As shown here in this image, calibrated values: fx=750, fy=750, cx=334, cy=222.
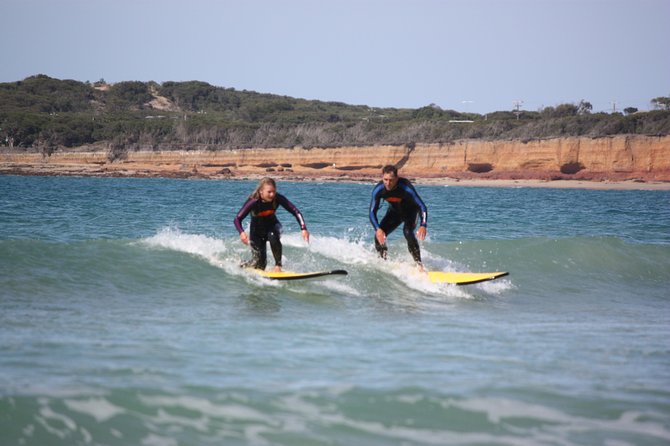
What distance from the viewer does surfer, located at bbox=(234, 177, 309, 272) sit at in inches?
370

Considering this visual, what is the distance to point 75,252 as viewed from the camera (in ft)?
34.8

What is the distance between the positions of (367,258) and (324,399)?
7059mm

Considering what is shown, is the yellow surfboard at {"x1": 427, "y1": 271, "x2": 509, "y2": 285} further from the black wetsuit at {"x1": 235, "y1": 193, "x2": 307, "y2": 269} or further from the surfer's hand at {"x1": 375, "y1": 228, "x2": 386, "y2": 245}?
the black wetsuit at {"x1": 235, "y1": 193, "x2": 307, "y2": 269}

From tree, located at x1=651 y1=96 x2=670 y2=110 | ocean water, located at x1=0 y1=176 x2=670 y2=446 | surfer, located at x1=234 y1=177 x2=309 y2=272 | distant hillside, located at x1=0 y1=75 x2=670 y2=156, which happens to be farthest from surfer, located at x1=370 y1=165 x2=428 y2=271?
tree, located at x1=651 y1=96 x2=670 y2=110

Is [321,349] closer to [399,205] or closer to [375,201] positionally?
→ [375,201]

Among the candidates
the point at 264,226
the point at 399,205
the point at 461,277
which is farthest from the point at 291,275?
the point at 461,277

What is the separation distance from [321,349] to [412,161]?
166ft

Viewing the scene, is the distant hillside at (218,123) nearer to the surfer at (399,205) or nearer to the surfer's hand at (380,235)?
the surfer at (399,205)

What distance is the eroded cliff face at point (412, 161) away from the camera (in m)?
47.7

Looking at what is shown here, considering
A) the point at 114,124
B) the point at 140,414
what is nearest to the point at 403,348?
the point at 140,414

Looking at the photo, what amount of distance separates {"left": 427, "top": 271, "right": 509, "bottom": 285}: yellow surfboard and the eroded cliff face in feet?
132

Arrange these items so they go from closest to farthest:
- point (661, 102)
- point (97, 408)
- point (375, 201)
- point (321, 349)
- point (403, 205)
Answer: point (97, 408) → point (321, 349) → point (375, 201) → point (403, 205) → point (661, 102)

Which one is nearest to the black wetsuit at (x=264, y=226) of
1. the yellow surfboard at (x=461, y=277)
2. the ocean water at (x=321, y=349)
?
the ocean water at (x=321, y=349)

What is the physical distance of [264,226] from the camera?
971cm
